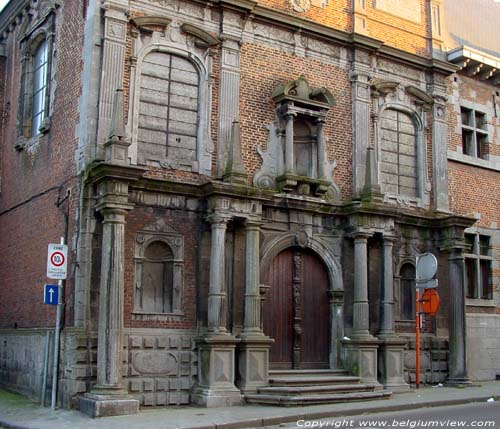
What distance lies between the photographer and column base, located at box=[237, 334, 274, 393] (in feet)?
47.1

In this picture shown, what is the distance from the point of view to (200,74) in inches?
622

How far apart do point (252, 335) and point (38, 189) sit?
6002mm

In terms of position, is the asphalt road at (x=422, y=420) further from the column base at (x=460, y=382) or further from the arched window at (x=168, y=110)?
the arched window at (x=168, y=110)

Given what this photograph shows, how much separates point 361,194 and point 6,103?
31.7ft

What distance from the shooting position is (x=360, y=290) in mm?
16406

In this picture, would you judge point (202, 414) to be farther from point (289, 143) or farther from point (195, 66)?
point (195, 66)

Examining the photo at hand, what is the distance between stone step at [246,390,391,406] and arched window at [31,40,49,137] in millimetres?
8045

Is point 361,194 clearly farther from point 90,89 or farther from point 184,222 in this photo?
point 90,89

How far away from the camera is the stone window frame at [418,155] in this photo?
60.2ft

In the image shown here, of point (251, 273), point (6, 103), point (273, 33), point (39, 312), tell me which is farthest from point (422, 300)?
point (6, 103)

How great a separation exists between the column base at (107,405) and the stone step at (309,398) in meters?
2.43

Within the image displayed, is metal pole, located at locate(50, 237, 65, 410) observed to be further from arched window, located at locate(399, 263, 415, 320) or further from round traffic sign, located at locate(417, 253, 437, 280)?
arched window, located at locate(399, 263, 415, 320)

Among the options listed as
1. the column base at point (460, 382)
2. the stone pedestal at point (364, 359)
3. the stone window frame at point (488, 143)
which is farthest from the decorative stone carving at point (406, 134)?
the column base at point (460, 382)

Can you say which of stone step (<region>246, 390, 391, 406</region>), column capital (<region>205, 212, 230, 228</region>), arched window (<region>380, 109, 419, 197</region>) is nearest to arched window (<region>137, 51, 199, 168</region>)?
column capital (<region>205, 212, 230, 228</region>)
